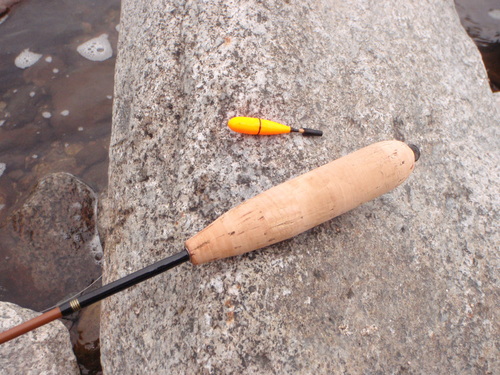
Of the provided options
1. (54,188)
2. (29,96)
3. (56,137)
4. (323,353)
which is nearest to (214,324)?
(323,353)

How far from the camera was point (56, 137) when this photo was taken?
3816mm

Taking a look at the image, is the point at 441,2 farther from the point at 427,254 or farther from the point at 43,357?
the point at 43,357

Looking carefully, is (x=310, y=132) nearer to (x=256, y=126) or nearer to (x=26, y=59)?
(x=256, y=126)

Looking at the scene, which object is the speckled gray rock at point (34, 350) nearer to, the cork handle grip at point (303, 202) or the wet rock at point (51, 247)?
the wet rock at point (51, 247)

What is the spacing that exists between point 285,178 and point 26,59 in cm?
355

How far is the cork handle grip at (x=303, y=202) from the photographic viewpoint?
5.40 ft

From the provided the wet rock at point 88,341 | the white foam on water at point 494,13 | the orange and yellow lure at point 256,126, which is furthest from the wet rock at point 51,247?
the white foam on water at point 494,13

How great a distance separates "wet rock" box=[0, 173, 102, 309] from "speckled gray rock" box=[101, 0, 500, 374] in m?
1.12

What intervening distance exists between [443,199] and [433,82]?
0.81 meters

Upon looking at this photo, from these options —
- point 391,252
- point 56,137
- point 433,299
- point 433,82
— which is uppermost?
point 433,82

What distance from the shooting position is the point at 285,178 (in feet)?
6.37

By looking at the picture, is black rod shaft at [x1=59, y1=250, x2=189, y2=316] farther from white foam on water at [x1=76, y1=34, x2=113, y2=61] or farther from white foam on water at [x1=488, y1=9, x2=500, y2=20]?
white foam on water at [x1=488, y1=9, x2=500, y2=20]

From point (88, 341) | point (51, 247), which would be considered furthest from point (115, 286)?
point (51, 247)

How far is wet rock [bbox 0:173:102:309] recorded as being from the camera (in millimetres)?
3023
